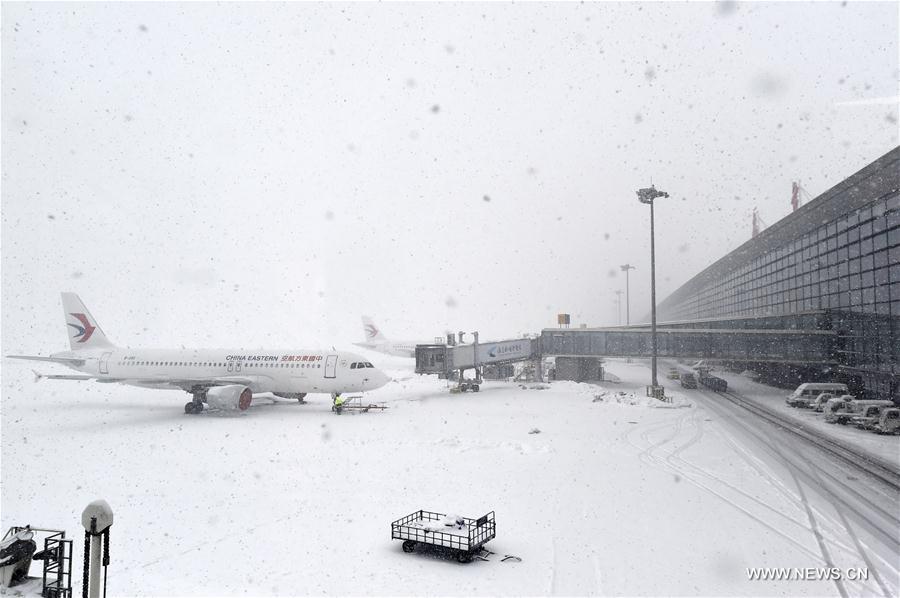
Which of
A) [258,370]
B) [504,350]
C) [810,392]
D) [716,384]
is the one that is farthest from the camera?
[504,350]

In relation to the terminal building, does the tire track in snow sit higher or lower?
lower

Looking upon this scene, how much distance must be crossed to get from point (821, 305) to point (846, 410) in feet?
54.7

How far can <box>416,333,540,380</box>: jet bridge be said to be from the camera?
49.8m

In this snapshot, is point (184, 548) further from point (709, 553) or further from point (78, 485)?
point (709, 553)

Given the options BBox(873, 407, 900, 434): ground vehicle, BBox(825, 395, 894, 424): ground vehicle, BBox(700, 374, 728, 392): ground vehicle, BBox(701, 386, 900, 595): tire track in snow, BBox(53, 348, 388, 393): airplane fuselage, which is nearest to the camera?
BBox(701, 386, 900, 595): tire track in snow

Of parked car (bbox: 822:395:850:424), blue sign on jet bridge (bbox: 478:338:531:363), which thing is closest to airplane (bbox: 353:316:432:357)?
blue sign on jet bridge (bbox: 478:338:531:363)

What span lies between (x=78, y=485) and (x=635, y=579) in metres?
20.4

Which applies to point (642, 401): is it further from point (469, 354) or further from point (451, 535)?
point (451, 535)

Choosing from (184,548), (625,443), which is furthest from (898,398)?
(184,548)

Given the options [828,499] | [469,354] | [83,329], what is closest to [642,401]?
[469,354]

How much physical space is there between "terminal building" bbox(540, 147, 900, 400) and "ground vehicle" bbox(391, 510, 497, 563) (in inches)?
1420

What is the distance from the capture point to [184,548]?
47.3 ft

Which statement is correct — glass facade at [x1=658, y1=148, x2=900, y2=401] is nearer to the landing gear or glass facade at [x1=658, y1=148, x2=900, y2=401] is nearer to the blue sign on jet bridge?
the blue sign on jet bridge

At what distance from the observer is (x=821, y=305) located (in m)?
46.7
